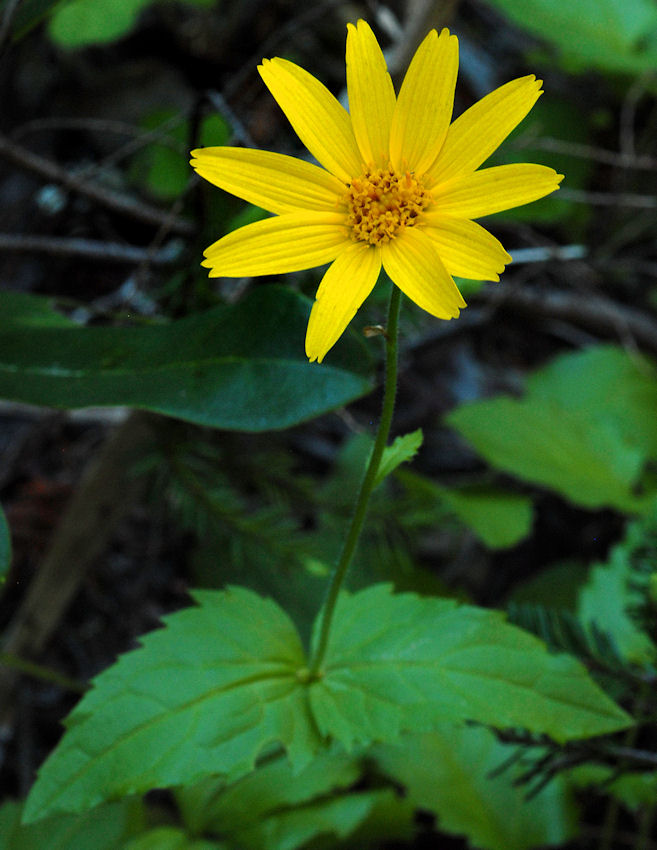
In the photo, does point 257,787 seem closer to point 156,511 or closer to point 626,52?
point 156,511

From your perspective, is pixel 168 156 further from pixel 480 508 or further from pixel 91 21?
pixel 480 508

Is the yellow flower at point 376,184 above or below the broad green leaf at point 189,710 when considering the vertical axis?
above

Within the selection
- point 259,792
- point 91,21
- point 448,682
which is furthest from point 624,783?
point 91,21

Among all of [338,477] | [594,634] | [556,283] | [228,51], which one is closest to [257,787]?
[594,634]

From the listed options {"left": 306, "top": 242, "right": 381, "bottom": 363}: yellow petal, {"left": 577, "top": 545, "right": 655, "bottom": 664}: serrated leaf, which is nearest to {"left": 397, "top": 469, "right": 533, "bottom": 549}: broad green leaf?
{"left": 577, "top": 545, "right": 655, "bottom": 664}: serrated leaf

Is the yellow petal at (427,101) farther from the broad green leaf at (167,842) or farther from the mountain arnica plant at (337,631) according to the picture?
the broad green leaf at (167,842)

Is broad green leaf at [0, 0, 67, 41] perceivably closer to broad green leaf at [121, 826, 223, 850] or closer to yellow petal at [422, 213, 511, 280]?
yellow petal at [422, 213, 511, 280]

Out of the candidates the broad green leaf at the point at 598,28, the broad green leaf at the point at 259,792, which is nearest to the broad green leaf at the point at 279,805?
the broad green leaf at the point at 259,792
